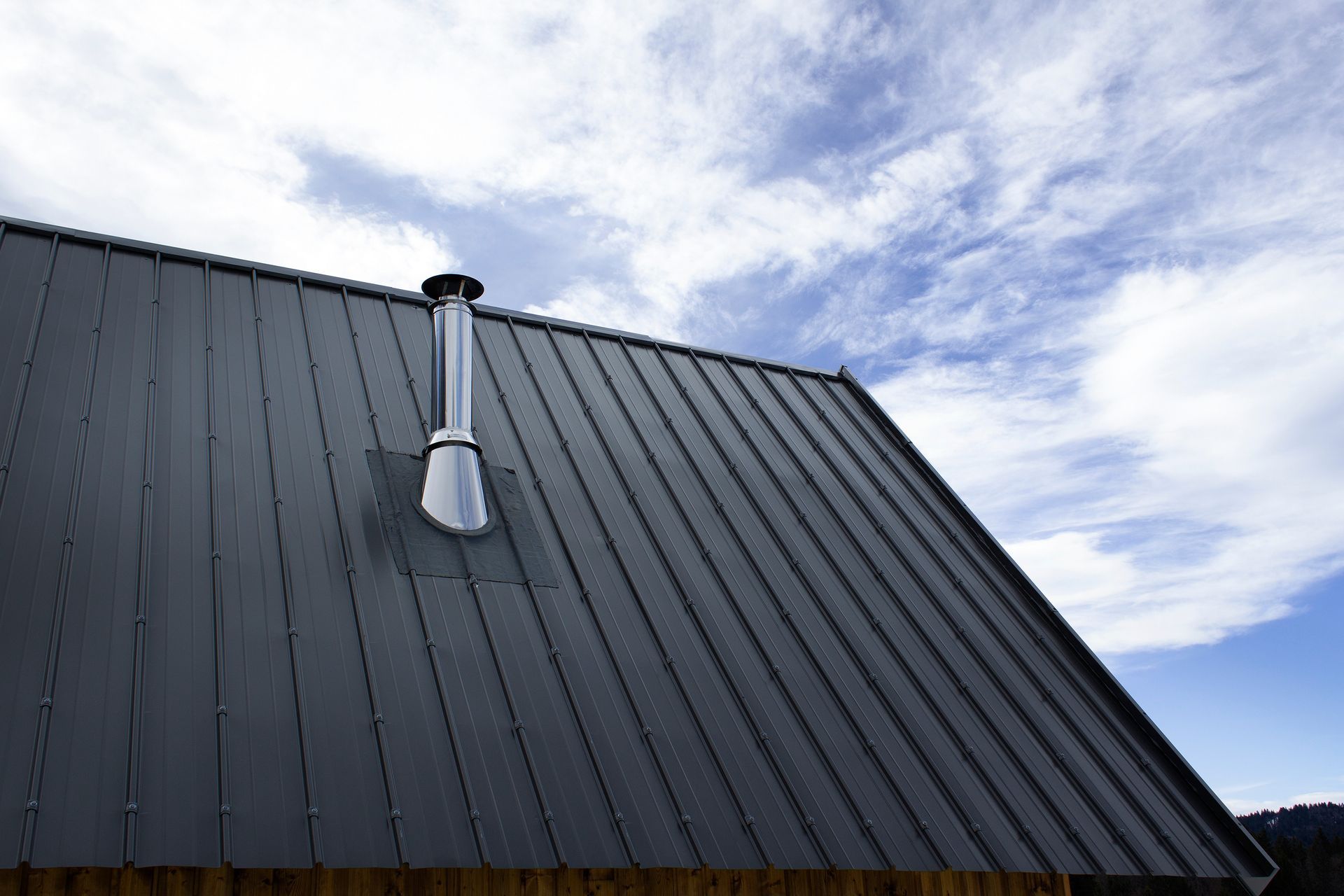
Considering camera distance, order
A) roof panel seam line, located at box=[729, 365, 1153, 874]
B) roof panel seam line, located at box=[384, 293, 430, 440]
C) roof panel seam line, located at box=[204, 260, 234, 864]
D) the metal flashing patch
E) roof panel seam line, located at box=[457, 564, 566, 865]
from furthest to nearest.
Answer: roof panel seam line, located at box=[384, 293, 430, 440]
roof panel seam line, located at box=[729, 365, 1153, 874]
the metal flashing patch
roof panel seam line, located at box=[457, 564, 566, 865]
roof panel seam line, located at box=[204, 260, 234, 864]

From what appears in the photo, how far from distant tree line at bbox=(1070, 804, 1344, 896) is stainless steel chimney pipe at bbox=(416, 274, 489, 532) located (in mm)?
25160

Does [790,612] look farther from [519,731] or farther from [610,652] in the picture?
[519,731]

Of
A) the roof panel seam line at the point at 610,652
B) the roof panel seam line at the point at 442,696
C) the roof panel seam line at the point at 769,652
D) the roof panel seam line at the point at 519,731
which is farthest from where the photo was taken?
the roof panel seam line at the point at 769,652

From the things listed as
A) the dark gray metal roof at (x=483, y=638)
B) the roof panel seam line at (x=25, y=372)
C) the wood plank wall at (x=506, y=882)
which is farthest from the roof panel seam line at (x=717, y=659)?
the roof panel seam line at (x=25, y=372)

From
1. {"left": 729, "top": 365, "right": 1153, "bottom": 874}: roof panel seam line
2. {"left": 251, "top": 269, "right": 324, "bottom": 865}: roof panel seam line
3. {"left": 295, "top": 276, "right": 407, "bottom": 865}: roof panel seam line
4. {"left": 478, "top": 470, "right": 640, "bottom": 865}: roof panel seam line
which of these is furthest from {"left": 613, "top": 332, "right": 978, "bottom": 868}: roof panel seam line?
{"left": 251, "top": 269, "right": 324, "bottom": 865}: roof panel seam line

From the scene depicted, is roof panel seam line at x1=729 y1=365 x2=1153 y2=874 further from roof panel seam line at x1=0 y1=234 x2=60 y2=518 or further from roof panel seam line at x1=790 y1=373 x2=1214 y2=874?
roof panel seam line at x1=0 y1=234 x2=60 y2=518

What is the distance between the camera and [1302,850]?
98.1 feet

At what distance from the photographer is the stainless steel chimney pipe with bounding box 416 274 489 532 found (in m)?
6.30

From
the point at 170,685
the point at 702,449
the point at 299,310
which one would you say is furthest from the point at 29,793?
the point at 702,449

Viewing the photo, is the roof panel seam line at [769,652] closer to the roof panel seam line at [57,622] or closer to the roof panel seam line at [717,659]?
the roof panel seam line at [717,659]

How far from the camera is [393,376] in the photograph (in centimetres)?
764

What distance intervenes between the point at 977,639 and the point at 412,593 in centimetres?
463

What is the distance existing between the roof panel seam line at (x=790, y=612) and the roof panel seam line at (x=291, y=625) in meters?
3.05

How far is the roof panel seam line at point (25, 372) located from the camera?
17.0 ft
